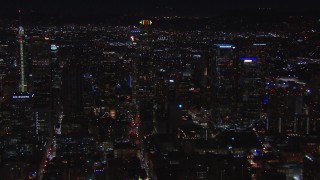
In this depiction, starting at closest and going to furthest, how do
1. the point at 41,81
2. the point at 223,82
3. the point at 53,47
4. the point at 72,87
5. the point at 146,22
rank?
1. the point at 146,22
2. the point at 223,82
3. the point at 53,47
4. the point at 72,87
5. the point at 41,81

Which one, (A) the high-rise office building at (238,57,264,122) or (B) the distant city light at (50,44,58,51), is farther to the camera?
(B) the distant city light at (50,44,58,51)

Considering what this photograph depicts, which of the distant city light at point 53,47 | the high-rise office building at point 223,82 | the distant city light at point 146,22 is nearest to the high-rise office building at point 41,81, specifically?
the distant city light at point 53,47

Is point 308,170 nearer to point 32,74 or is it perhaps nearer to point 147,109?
point 147,109

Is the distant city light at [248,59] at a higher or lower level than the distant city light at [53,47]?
lower

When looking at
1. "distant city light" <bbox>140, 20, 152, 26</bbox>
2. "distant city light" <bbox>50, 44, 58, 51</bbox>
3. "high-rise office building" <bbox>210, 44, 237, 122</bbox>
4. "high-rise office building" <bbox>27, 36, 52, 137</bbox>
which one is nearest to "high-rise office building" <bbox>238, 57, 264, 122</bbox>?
"high-rise office building" <bbox>210, 44, 237, 122</bbox>

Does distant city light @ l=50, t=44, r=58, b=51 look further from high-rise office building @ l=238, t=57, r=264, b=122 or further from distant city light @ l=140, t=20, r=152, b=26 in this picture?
high-rise office building @ l=238, t=57, r=264, b=122

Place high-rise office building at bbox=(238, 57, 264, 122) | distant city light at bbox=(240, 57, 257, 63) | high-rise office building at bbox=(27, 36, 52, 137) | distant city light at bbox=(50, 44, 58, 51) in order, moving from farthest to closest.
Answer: distant city light at bbox=(50, 44, 58, 51) → distant city light at bbox=(240, 57, 257, 63) → high-rise office building at bbox=(238, 57, 264, 122) → high-rise office building at bbox=(27, 36, 52, 137)

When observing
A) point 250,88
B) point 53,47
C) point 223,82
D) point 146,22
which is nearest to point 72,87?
point 53,47

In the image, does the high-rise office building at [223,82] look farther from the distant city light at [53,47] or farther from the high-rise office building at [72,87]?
the distant city light at [53,47]

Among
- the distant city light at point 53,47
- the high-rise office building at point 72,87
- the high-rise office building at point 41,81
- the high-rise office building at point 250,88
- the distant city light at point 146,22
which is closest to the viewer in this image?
the distant city light at point 146,22

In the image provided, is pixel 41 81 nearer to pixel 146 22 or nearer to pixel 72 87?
pixel 72 87

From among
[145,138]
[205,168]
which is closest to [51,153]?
[145,138]
